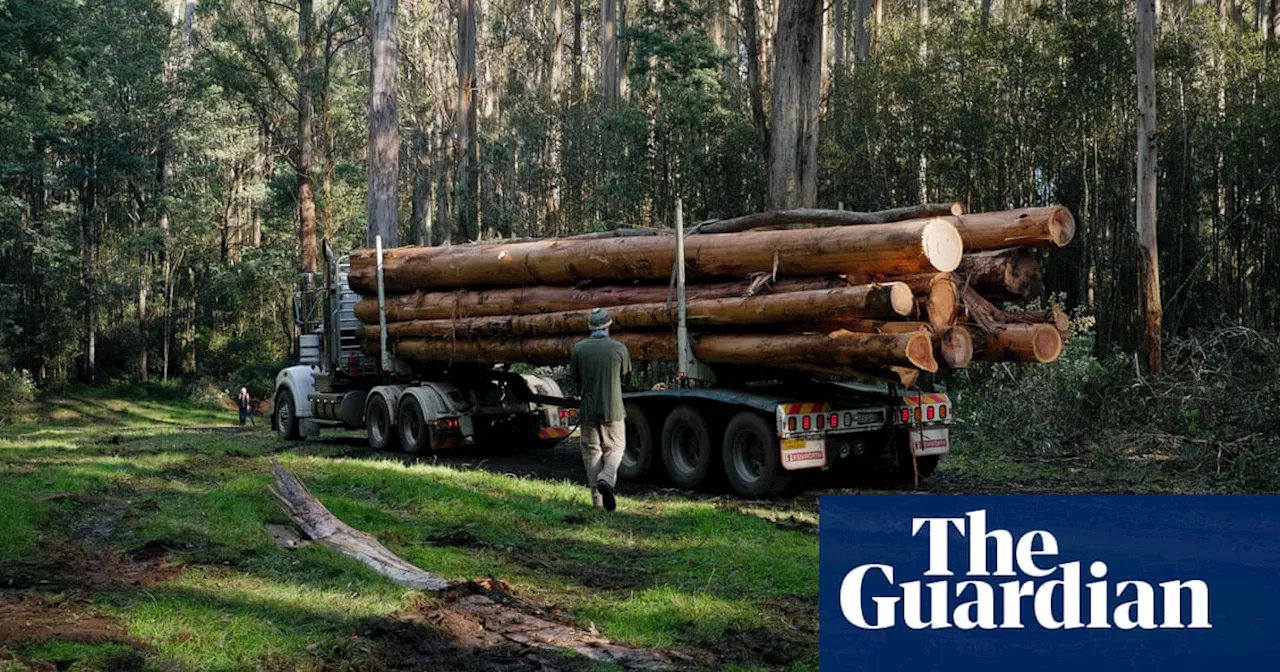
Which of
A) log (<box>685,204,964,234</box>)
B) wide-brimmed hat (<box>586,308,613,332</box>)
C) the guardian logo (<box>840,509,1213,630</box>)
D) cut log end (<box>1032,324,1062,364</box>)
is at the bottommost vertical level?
the guardian logo (<box>840,509,1213,630</box>)

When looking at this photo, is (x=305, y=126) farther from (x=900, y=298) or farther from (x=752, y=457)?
(x=900, y=298)

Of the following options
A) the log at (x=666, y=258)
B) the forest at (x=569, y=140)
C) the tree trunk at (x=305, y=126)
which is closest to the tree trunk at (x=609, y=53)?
the forest at (x=569, y=140)

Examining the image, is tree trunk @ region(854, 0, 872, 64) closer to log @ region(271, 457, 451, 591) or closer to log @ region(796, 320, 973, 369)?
log @ region(796, 320, 973, 369)

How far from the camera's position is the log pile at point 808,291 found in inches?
477

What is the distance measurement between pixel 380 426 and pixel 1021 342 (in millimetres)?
10081

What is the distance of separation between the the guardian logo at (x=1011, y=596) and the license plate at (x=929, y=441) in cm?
770

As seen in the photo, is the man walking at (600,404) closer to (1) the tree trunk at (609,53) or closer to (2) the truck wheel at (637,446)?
(2) the truck wheel at (637,446)

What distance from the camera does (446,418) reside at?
1758 cm

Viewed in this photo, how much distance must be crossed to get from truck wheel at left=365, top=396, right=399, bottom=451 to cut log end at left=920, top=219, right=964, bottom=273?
933 centimetres

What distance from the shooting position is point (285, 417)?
2178 centimetres

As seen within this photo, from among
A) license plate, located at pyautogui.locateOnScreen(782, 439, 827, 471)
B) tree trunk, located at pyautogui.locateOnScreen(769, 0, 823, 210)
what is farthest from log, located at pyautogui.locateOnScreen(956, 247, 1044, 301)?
tree trunk, located at pyautogui.locateOnScreen(769, 0, 823, 210)

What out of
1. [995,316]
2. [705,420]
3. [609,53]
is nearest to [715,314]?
[705,420]

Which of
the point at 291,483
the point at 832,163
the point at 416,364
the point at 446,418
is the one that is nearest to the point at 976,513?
the point at 291,483

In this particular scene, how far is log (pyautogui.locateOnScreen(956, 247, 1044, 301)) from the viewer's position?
12570 mm
